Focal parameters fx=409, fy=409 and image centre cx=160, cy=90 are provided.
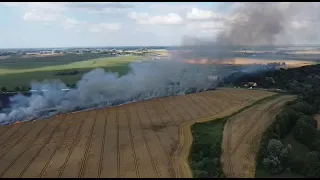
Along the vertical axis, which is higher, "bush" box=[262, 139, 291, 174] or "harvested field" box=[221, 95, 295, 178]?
"bush" box=[262, 139, 291, 174]

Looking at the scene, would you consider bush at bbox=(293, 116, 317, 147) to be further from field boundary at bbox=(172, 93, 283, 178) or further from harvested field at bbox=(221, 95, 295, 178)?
field boundary at bbox=(172, 93, 283, 178)

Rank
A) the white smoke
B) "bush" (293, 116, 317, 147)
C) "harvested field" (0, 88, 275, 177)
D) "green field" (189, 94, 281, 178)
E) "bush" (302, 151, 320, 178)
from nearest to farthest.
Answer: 1. "green field" (189, 94, 281, 178)
2. "bush" (302, 151, 320, 178)
3. "harvested field" (0, 88, 275, 177)
4. "bush" (293, 116, 317, 147)
5. the white smoke

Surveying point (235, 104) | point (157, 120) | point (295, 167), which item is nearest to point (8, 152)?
point (157, 120)

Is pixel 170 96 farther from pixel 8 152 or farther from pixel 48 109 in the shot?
pixel 8 152

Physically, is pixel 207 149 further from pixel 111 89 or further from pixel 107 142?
pixel 111 89

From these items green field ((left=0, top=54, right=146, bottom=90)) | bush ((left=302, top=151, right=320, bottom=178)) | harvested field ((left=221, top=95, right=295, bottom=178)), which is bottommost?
green field ((left=0, top=54, right=146, bottom=90))

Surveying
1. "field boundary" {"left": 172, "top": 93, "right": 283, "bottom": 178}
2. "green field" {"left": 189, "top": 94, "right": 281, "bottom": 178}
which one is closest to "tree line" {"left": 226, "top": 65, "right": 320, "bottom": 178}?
"green field" {"left": 189, "top": 94, "right": 281, "bottom": 178}

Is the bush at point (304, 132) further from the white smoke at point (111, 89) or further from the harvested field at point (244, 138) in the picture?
the white smoke at point (111, 89)
